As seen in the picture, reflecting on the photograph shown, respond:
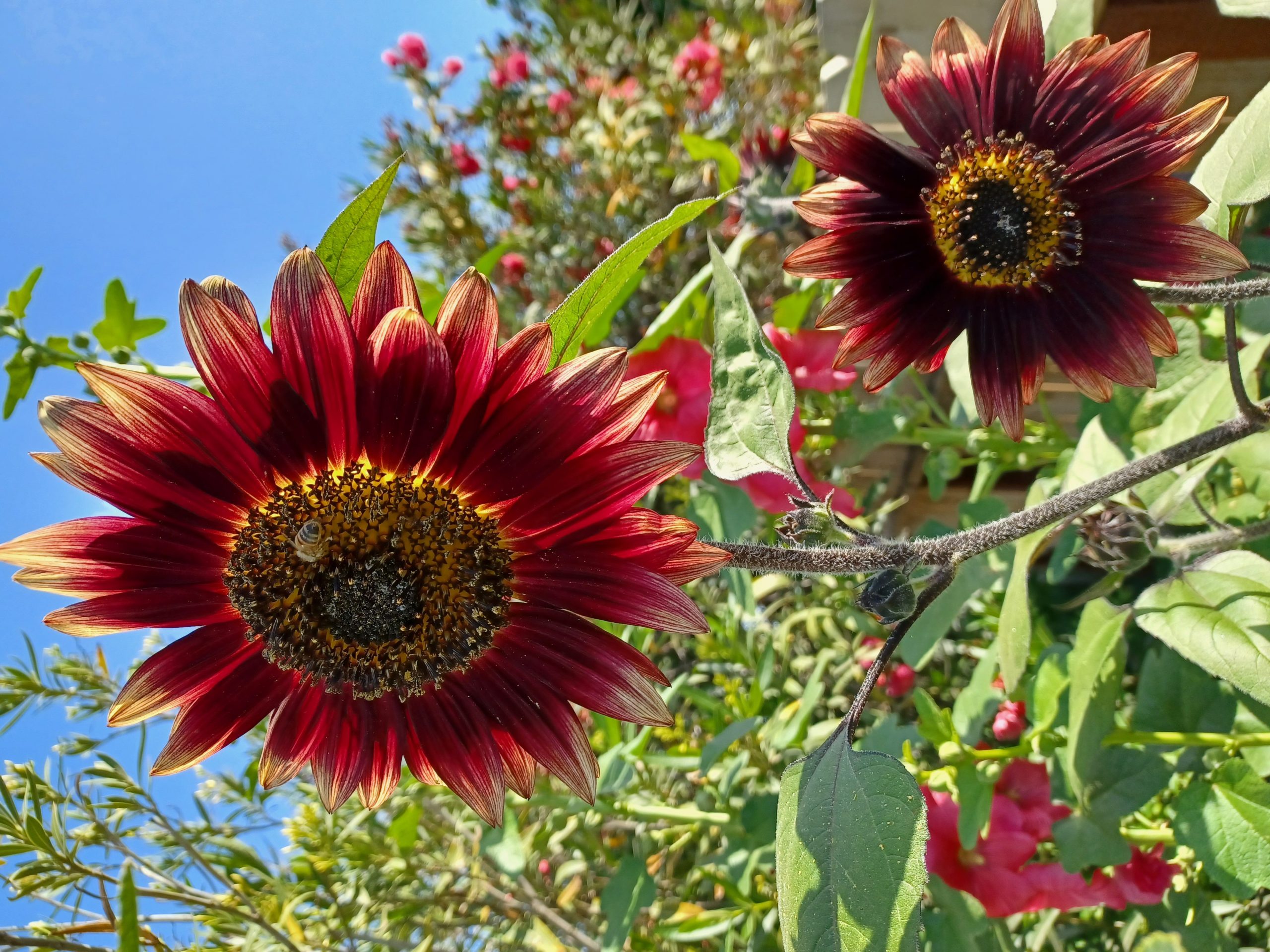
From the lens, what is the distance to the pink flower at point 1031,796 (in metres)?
1.26

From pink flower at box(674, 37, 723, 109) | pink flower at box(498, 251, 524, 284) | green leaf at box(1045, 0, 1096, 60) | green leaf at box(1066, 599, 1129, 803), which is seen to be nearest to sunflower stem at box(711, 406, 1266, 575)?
green leaf at box(1066, 599, 1129, 803)

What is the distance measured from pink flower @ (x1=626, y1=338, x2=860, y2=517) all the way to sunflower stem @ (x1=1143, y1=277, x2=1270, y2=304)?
0.56 meters

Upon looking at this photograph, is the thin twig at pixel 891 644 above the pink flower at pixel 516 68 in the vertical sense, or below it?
below

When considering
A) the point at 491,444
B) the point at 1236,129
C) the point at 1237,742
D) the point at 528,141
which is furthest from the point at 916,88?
the point at 528,141

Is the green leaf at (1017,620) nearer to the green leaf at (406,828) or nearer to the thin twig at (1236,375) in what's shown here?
the thin twig at (1236,375)

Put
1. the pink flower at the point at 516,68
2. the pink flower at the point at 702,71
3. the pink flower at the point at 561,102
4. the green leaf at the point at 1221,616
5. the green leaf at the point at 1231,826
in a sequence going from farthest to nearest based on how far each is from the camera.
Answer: the pink flower at the point at 516,68
the pink flower at the point at 561,102
the pink flower at the point at 702,71
the green leaf at the point at 1231,826
the green leaf at the point at 1221,616

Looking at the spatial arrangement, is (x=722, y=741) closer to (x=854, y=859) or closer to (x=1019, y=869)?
(x=1019, y=869)

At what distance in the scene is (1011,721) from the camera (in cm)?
140

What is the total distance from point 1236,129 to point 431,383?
83 cm

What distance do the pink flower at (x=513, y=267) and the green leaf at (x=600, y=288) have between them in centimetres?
256

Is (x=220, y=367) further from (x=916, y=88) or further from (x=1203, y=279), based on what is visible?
(x=1203, y=279)

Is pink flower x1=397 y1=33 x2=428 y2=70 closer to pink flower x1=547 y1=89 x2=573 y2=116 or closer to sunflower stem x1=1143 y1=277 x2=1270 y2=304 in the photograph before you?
pink flower x1=547 y1=89 x2=573 y2=116

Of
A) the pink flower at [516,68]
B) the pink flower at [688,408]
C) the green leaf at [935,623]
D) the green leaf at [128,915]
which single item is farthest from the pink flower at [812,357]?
the pink flower at [516,68]

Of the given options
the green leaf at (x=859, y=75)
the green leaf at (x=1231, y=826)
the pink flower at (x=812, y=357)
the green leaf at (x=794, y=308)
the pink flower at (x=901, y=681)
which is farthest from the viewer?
the pink flower at (x=901, y=681)
